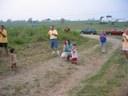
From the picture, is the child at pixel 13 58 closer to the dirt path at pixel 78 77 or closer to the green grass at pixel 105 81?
the dirt path at pixel 78 77

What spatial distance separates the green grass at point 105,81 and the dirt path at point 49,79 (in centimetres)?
35

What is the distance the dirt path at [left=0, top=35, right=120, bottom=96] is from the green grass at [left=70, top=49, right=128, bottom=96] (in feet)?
1.16

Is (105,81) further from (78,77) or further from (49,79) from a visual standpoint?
(49,79)

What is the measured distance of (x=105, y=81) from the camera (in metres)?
10.1

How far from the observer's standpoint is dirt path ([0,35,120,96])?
8727mm

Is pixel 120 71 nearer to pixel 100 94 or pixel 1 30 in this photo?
pixel 100 94

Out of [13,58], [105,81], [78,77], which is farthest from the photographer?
[13,58]

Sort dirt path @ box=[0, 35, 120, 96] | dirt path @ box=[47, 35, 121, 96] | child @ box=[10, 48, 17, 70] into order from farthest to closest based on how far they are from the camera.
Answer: child @ box=[10, 48, 17, 70], dirt path @ box=[47, 35, 121, 96], dirt path @ box=[0, 35, 120, 96]

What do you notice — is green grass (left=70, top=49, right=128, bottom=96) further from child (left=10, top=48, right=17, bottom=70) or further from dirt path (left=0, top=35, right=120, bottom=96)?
child (left=10, top=48, right=17, bottom=70)

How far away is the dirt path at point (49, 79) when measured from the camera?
8.73 meters

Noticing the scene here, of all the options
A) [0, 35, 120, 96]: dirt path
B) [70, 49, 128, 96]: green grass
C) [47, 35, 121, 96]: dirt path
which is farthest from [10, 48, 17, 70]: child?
[70, 49, 128, 96]: green grass

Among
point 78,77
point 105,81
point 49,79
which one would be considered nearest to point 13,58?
point 49,79

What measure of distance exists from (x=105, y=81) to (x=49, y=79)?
2.14 m

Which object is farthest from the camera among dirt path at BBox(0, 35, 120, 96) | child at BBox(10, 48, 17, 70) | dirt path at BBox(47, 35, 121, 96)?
child at BBox(10, 48, 17, 70)
